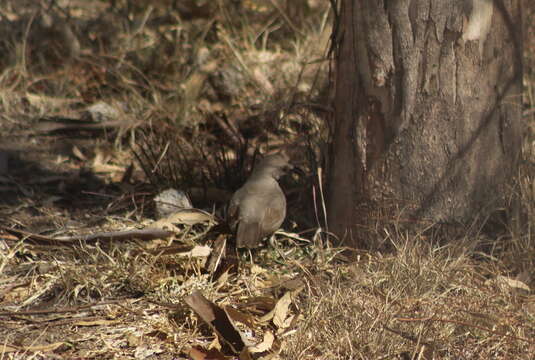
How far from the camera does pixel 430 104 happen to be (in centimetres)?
277

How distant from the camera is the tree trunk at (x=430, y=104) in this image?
2.73m

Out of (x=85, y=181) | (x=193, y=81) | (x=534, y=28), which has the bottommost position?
(x=85, y=181)

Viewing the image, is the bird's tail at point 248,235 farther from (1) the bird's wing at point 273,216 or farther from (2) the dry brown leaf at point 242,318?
(2) the dry brown leaf at point 242,318

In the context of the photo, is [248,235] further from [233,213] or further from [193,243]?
[193,243]

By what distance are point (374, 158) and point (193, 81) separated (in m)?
1.95

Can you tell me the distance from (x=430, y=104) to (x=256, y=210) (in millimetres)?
781

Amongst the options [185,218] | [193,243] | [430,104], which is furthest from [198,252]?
[430,104]

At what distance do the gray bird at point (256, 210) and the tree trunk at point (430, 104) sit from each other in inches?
12.0

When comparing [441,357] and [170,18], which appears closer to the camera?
[441,357]

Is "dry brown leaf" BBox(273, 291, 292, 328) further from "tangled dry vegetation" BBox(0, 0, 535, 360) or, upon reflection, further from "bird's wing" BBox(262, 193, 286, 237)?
"bird's wing" BBox(262, 193, 286, 237)

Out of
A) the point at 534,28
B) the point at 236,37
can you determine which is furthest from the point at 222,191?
the point at 534,28

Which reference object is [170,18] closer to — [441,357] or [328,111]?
[328,111]

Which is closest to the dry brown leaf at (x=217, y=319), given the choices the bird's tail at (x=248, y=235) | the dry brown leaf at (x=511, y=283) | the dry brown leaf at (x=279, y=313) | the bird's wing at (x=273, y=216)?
the dry brown leaf at (x=279, y=313)

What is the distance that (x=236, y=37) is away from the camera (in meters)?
4.99
